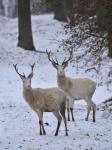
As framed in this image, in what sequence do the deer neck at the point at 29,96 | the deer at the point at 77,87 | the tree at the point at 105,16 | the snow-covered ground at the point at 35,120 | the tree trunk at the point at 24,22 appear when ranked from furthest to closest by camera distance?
the tree trunk at the point at 24,22, the deer at the point at 77,87, the deer neck at the point at 29,96, the snow-covered ground at the point at 35,120, the tree at the point at 105,16

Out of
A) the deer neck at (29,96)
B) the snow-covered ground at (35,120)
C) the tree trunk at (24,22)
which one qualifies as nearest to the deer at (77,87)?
the snow-covered ground at (35,120)

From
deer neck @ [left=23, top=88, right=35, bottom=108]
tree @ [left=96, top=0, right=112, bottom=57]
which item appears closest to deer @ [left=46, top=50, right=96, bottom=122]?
deer neck @ [left=23, top=88, right=35, bottom=108]

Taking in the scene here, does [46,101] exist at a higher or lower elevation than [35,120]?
higher

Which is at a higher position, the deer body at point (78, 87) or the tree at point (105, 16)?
the tree at point (105, 16)

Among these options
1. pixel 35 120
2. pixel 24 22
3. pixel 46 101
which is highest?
pixel 24 22

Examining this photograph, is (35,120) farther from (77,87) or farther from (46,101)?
(46,101)

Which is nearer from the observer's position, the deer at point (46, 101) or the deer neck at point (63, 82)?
the deer at point (46, 101)

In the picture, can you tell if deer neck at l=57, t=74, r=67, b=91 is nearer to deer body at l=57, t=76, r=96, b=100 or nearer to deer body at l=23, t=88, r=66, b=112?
deer body at l=57, t=76, r=96, b=100

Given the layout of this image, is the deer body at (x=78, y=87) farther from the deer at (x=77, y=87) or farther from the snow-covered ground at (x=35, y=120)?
the snow-covered ground at (x=35, y=120)

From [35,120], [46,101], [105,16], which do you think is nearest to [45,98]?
[46,101]

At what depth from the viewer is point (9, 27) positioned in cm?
4506

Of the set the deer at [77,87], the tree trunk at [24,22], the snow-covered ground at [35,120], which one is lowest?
the snow-covered ground at [35,120]

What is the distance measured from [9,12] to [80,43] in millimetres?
78520

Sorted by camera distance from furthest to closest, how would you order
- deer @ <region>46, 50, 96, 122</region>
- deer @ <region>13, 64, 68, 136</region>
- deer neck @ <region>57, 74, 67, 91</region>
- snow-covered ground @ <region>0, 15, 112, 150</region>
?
deer neck @ <region>57, 74, 67, 91</region>
deer @ <region>46, 50, 96, 122</region>
deer @ <region>13, 64, 68, 136</region>
snow-covered ground @ <region>0, 15, 112, 150</region>
